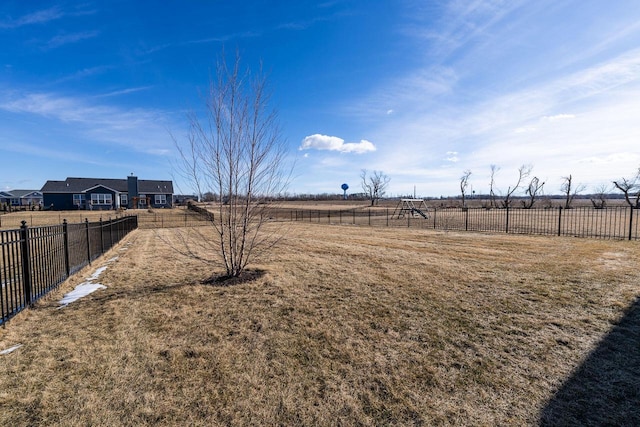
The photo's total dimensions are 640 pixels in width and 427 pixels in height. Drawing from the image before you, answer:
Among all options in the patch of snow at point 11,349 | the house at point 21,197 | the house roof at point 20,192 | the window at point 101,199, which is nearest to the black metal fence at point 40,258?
the patch of snow at point 11,349

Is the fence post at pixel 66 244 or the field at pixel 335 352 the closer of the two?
the field at pixel 335 352

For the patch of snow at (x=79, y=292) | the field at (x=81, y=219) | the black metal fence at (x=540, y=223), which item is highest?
the field at (x=81, y=219)

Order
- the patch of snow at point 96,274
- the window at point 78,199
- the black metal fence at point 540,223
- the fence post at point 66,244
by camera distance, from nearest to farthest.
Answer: the fence post at point 66,244
the patch of snow at point 96,274
the black metal fence at point 540,223
the window at point 78,199

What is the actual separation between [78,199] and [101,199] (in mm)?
2698

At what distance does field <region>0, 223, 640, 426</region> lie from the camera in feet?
7.59

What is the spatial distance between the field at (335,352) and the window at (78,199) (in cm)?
4463

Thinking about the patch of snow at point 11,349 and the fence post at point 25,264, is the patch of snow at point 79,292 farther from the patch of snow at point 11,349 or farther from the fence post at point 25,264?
the patch of snow at point 11,349

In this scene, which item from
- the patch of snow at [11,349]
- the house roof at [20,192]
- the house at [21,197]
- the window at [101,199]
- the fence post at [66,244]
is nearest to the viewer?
the patch of snow at [11,349]

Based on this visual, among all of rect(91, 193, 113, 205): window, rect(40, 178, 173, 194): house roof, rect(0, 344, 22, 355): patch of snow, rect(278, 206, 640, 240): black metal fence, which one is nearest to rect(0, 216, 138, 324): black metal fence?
rect(0, 344, 22, 355): patch of snow

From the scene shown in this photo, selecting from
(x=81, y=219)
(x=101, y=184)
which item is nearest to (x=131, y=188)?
(x=101, y=184)

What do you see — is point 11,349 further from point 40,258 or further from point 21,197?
point 21,197

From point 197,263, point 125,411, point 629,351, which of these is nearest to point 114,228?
point 197,263

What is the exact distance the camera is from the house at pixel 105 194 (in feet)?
129

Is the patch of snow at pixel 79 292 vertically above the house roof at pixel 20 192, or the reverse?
the house roof at pixel 20 192
